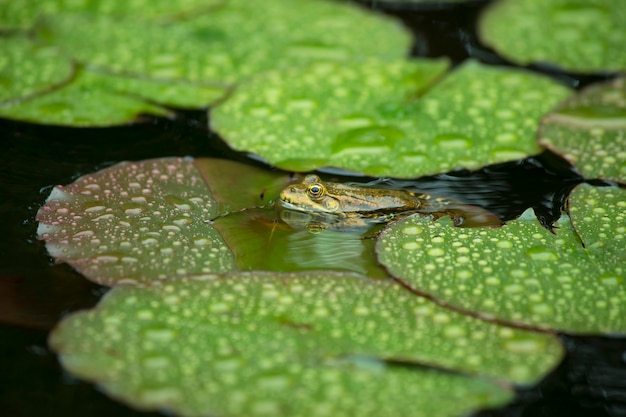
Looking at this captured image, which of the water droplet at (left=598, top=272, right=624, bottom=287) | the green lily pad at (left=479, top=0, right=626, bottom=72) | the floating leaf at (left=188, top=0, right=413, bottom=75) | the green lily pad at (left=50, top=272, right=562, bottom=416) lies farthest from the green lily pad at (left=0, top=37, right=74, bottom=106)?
the water droplet at (left=598, top=272, right=624, bottom=287)

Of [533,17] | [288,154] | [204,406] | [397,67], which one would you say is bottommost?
[204,406]

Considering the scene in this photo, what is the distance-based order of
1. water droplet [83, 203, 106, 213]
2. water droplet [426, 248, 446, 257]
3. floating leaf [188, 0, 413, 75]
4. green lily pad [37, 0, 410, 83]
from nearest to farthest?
water droplet [426, 248, 446, 257] < water droplet [83, 203, 106, 213] < green lily pad [37, 0, 410, 83] < floating leaf [188, 0, 413, 75]

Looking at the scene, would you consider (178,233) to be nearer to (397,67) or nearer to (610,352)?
(610,352)

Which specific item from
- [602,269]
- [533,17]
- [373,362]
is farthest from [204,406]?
[533,17]

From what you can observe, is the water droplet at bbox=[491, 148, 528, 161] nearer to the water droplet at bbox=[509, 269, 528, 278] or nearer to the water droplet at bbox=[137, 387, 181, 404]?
the water droplet at bbox=[509, 269, 528, 278]

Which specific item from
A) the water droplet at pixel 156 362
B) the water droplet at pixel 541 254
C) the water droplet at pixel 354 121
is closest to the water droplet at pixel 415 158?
the water droplet at pixel 354 121
